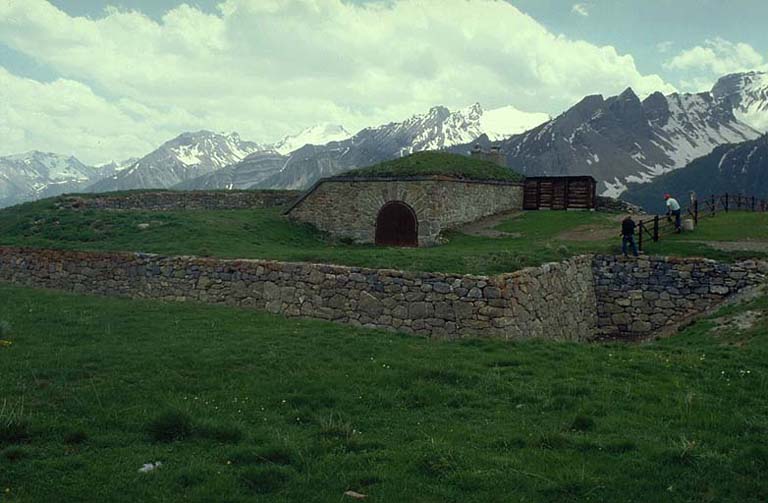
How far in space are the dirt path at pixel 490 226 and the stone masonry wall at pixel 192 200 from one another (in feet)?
39.1

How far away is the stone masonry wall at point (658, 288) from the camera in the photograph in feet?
61.1

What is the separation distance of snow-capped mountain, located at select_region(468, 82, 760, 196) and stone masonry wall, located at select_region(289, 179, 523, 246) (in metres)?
123

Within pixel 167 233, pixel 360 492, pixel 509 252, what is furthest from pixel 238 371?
pixel 167 233

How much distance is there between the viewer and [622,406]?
28.3 ft

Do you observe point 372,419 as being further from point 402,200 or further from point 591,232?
point 402,200

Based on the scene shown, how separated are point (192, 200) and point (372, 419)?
2891 centimetres

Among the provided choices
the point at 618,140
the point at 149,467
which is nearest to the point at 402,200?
the point at 149,467

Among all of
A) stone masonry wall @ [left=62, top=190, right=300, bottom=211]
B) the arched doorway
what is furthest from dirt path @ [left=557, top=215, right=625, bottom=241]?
stone masonry wall @ [left=62, top=190, right=300, bottom=211]

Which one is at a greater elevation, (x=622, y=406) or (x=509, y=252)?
(x=509, y=252)

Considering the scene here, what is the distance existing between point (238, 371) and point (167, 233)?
15.6 m

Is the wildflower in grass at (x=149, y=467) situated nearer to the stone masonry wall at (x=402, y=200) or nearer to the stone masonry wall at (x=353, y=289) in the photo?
→ the stone masonry wall at (x=353, y=289)

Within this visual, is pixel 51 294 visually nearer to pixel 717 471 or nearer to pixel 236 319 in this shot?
pixel 236 319

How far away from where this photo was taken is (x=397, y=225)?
93.7ft

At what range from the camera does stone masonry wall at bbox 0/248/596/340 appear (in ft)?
49.7
